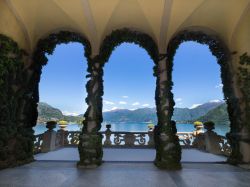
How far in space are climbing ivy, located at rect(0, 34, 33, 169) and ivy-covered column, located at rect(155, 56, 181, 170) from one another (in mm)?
5180

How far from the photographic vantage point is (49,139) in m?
10.3

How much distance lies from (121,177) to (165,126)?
2678mm

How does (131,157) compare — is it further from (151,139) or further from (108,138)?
(108,138)

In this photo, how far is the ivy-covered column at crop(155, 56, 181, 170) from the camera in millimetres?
6730

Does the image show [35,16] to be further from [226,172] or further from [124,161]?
[226,172]

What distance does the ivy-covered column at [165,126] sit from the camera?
6730 mm

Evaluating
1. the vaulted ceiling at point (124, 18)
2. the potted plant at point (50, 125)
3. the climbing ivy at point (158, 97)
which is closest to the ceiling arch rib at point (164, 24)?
the vaulted ceiling at point (124, 18)

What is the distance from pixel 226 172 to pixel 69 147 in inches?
347

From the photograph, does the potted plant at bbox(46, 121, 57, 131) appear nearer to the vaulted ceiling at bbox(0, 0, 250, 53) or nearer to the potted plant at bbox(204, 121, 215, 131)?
the vaulted ceiling at bbox(0, 0, 250, 53)

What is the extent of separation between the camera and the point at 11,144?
698 cm

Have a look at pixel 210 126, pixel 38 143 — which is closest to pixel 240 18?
pixel 210 126

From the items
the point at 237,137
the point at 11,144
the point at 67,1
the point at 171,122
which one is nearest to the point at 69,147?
the point at 11,144

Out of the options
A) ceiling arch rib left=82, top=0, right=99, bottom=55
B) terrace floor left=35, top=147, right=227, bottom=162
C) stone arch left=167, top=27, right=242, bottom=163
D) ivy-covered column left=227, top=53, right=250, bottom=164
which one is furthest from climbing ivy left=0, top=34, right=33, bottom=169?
ivy-covered column left=227, top=53, right=250, bottom=164

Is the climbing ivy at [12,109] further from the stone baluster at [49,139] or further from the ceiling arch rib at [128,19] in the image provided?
the ceiling arch rib at [128,19]
